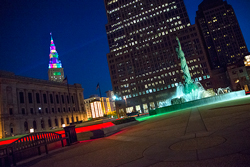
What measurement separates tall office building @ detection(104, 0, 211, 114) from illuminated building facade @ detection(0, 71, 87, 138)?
3096 cm

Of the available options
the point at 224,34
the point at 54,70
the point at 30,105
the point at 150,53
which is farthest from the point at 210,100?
the point at 224,34

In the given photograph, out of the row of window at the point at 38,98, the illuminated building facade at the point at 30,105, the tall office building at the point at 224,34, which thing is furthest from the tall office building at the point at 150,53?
the tall office building at the point at 224,34

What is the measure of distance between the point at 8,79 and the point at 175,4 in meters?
94.8

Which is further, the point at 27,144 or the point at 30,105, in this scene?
the point at 30,105

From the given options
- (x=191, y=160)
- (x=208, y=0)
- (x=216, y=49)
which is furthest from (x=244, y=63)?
(x=208, y=0)

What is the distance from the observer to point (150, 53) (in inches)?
3858

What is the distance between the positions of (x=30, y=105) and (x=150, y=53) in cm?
6701

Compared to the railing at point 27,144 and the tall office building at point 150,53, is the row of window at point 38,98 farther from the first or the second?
the railing at point 27,144

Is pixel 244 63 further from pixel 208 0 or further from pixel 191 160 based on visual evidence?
pixel 208 0

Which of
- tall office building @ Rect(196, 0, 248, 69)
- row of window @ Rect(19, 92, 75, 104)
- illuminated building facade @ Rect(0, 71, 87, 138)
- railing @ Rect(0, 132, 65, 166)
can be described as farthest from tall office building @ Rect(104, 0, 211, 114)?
railing @ Rect(0, 132, 65, 166)

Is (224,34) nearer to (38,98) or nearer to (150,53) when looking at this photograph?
(150,53)

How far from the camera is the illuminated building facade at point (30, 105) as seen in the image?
51.5 metres

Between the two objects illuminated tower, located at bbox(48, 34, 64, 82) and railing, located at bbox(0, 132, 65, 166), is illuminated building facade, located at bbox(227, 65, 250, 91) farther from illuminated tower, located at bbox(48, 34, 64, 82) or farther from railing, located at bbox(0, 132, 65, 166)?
illuminated tower, located at bbox(48, 34, 64, 82)

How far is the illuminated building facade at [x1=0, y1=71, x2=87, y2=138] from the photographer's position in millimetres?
51531
